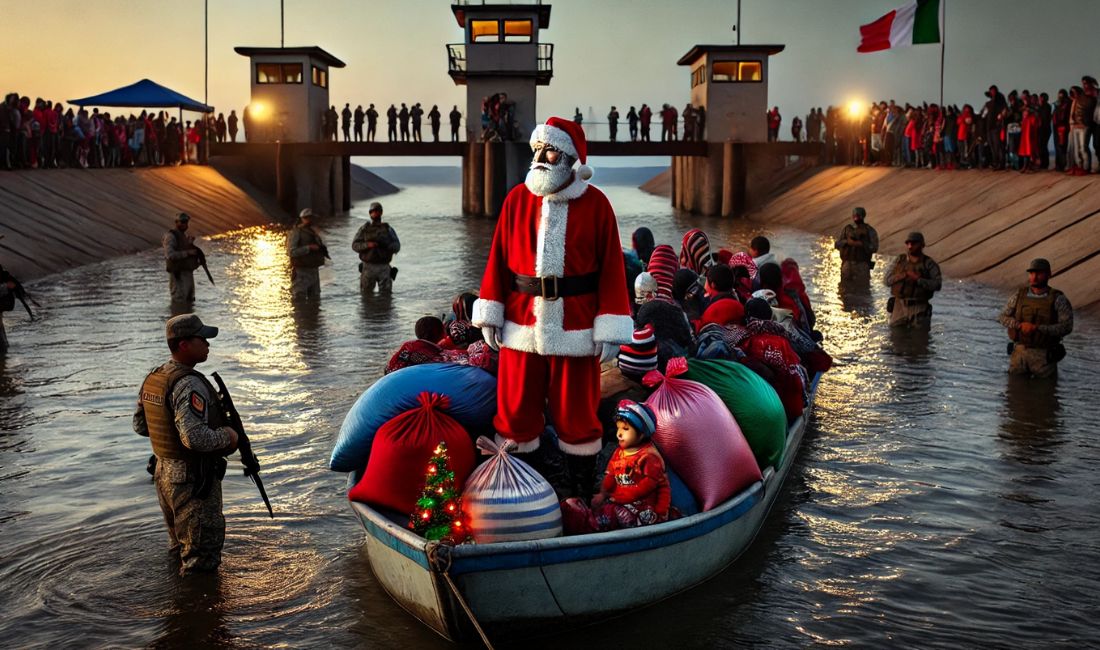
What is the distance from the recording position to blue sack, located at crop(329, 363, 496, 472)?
23.2ft

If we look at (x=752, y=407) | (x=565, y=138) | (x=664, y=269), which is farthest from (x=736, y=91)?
(x=565, y=138)

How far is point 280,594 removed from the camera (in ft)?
22.6

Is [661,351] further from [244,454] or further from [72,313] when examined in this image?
[72,313]

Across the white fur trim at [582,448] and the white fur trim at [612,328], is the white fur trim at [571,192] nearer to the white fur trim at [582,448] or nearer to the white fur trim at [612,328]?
the white fur trim at [612,328]

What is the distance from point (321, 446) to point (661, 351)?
3.33 m

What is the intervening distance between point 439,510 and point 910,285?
439 inches

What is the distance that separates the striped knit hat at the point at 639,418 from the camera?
6.47 meters

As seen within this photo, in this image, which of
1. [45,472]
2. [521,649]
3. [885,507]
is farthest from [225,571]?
[885,507]

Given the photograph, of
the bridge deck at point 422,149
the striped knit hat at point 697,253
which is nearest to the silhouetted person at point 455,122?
the bridge deck at point 422,149

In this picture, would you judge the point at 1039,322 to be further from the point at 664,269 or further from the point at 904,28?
the point at 904,28

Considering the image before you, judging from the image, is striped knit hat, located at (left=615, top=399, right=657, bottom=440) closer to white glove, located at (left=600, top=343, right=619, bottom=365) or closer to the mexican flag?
white glove, located at (left=600, top=343, right=619, bottom=365)

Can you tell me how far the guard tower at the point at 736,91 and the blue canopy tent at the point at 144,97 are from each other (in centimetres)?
2021

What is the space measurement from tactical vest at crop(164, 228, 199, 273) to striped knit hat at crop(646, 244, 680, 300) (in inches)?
361

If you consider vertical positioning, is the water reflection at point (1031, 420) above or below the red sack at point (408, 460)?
below
